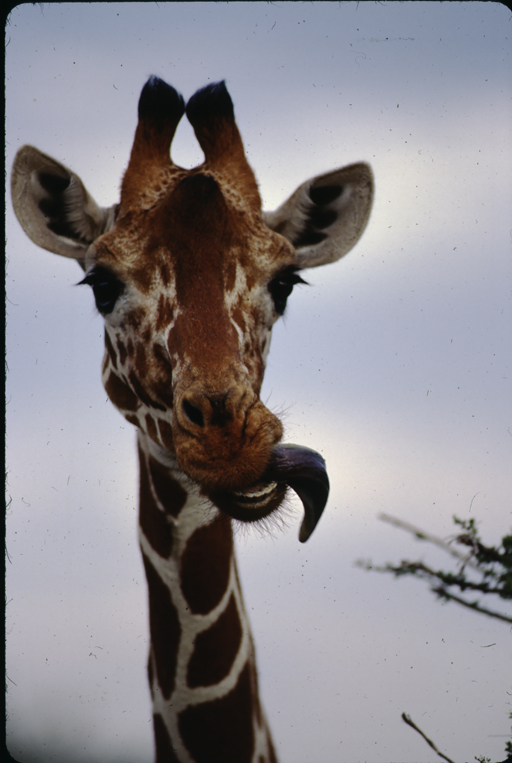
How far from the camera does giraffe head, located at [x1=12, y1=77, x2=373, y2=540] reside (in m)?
3.23

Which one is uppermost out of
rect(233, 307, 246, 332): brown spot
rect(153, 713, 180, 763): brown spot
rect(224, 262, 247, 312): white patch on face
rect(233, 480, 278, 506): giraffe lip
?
rect(224, 262, 247, 312): white patch on face

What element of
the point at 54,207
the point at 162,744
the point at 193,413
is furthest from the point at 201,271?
the point at 162,744

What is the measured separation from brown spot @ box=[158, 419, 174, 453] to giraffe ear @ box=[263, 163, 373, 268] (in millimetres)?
1379

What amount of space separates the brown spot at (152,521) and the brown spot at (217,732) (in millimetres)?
862

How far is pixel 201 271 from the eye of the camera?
12.3ft

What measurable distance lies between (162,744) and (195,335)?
Answer: 7.79ft

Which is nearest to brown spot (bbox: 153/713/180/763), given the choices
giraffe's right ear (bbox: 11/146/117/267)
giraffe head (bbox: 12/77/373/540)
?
giraffe head (bbox: 12/77/373/540)

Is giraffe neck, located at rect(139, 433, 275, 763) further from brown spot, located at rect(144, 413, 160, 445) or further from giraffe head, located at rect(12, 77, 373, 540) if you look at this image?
giraffe head, located at rect(12, 77, 373, 540)

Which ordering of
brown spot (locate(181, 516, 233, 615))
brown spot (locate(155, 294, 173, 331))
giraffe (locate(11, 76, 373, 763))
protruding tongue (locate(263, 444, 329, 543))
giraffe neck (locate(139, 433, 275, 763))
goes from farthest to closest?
brown spot (locate(181, 516, 233, 615)), giraffe neck (locate(139, 433, 275, 763)), brown spot (locate(155, 294, 173, 331)), giraffe (locate(11, 76, 373, 763)), protruding tongue (locate(263, 444, 329, 543))

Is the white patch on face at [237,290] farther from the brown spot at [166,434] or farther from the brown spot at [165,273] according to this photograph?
the brown spot at [166,434]

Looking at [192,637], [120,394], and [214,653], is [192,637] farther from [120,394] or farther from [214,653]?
[120,394]

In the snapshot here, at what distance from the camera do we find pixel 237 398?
3.24 meters

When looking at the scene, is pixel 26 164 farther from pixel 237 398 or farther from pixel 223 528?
pixel 223 528

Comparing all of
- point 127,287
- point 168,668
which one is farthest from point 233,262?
point 168,668
